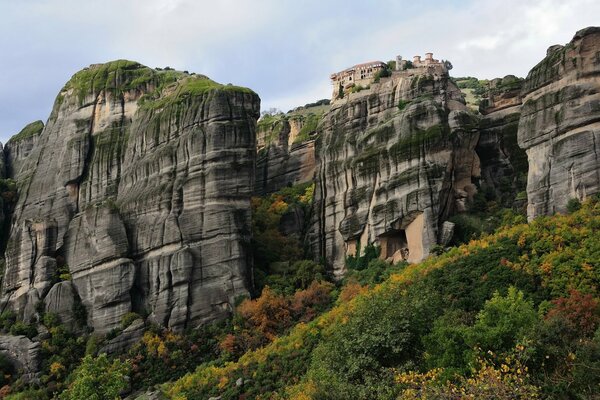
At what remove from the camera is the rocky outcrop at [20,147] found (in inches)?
2694

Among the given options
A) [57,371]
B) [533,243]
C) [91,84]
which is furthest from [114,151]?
[533,243]

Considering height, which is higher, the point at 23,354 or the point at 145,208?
the point at 145,208

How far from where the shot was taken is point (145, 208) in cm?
5044

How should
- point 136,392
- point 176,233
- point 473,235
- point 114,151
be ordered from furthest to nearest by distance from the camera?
point 114,151 → point 176,233 → point 473,235 → point 136,392

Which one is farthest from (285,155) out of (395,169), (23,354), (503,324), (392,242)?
(503,324)

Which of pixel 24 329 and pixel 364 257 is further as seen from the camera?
pixel 364 257

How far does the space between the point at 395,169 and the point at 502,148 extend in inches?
303

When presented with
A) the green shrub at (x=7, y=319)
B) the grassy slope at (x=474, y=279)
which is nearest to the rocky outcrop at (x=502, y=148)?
the grassy slope at (x=474, y=279)

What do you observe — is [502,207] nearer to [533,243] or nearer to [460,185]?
[460,185]

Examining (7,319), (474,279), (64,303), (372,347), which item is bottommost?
(372,347)

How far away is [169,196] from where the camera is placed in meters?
49.9

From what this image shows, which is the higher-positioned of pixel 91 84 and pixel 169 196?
pixel 91 84

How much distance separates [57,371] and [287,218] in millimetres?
19391

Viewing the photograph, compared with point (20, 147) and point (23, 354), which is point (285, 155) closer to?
point (20, 147)
